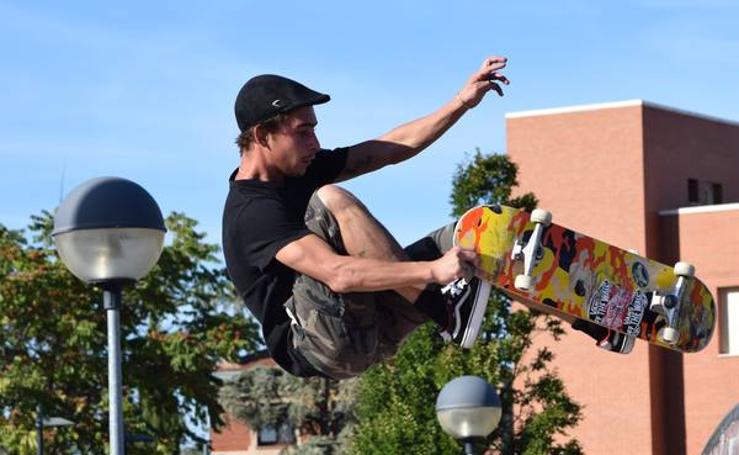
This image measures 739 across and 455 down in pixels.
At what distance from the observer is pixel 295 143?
8.05 metres

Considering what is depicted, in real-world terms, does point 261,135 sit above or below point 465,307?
above

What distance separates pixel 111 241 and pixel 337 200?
3.56 meters

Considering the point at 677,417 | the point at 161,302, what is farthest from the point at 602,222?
the point at 161,302

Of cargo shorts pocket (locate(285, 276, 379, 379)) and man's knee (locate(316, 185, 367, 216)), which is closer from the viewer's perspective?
man's knee (locate(316, 185, 367, 216))

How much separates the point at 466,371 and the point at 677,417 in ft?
45.5

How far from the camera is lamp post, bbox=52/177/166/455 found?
36.7ft

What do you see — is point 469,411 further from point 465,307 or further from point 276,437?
point 276,437

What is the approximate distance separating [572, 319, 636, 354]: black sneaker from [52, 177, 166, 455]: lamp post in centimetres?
298

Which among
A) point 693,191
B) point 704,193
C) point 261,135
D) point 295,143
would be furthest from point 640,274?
point 704,193

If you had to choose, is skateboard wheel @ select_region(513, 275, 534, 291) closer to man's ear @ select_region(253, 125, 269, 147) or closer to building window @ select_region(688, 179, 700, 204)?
man's ear @ select_region(253, 125, 269, 147)

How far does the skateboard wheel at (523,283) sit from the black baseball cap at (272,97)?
1.59m

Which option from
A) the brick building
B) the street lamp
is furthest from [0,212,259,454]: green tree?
the street lamp

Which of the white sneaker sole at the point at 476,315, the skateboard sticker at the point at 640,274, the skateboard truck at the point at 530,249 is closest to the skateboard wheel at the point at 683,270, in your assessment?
the skateboard sticker at the point at 640,274

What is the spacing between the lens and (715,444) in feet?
26.2
